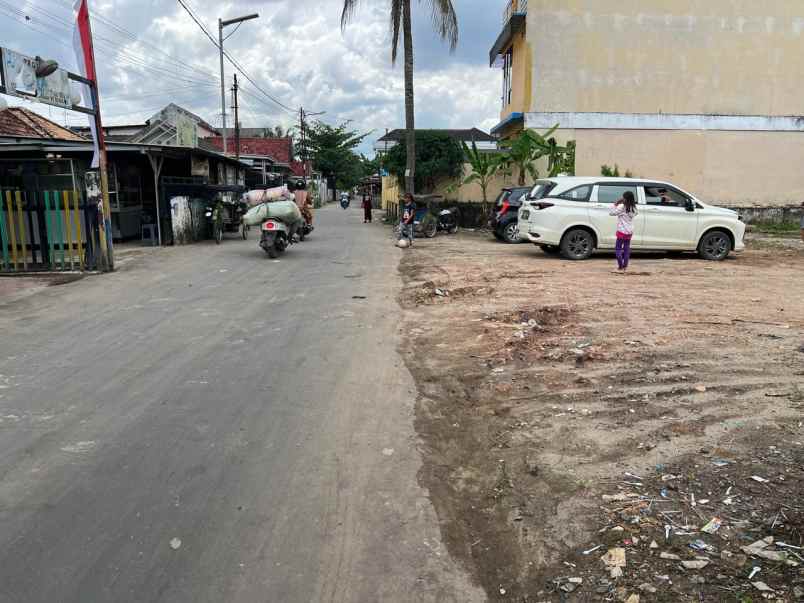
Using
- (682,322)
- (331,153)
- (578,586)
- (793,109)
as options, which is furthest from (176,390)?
(331,153)

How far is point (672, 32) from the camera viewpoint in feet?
81.8

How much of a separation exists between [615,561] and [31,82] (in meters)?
11.5

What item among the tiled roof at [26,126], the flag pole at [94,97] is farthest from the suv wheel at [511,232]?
the tiled roof at [26,126]

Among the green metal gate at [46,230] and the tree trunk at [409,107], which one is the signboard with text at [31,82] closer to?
the green metal gate at [46,230]

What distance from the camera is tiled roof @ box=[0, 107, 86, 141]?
21425mm

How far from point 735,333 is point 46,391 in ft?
23.1

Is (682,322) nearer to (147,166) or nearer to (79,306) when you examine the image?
(79,306)

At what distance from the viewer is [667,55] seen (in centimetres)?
2503

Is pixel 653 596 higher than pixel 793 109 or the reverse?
the reverse

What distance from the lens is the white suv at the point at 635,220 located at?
14.4 meters

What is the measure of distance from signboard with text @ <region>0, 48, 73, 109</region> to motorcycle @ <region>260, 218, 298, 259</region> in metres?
4.97

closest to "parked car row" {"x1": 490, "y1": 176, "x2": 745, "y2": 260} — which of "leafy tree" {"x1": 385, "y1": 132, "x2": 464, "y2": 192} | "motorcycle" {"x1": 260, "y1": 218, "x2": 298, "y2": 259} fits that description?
"motorcycle" {"x1": 260, "y1": 218, "x2": 298, "y2": 259}

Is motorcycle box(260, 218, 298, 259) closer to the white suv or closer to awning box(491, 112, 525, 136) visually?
the white suv

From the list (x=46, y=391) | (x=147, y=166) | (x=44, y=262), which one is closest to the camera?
(x=46, y=391)
